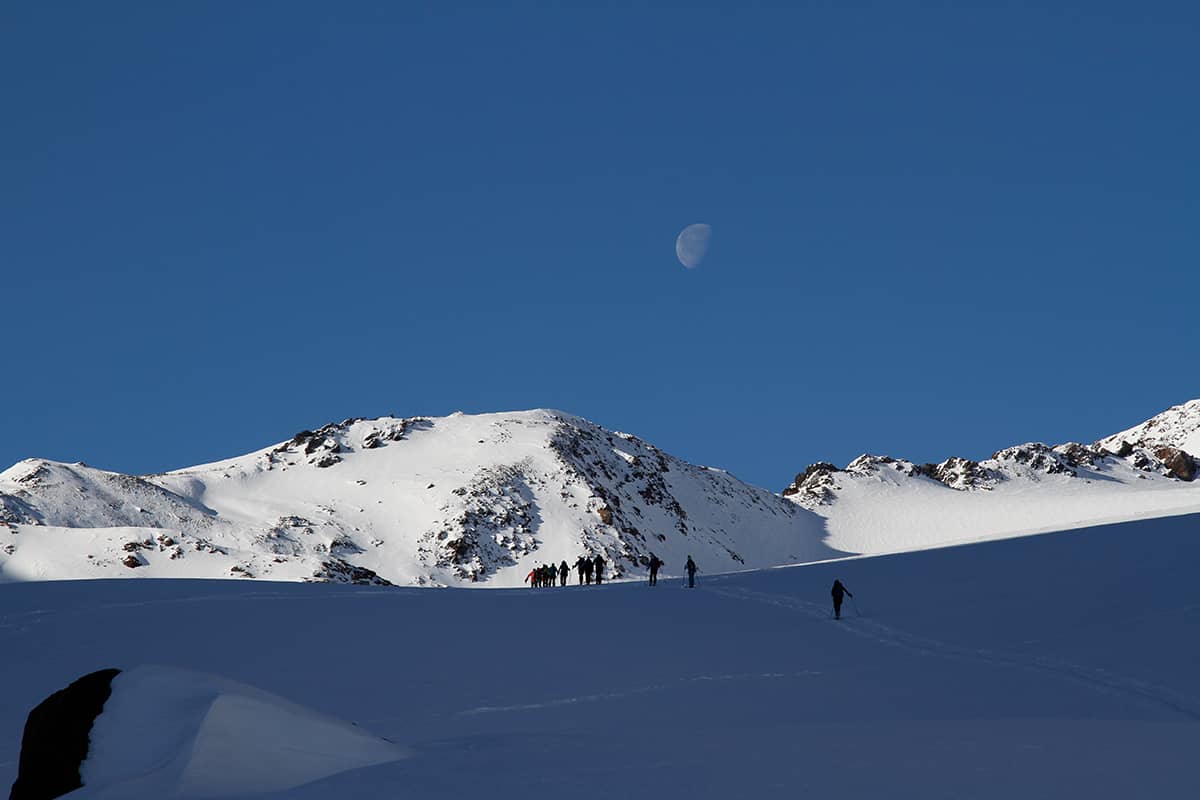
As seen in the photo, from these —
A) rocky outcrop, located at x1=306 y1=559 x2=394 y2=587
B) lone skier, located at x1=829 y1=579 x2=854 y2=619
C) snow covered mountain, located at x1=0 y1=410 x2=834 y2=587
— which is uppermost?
snow covered mountain, located at x1=0 y1=410 x2=834 y2=587

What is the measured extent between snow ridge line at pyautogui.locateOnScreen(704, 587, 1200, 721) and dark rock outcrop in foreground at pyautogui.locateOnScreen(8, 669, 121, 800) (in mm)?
15557

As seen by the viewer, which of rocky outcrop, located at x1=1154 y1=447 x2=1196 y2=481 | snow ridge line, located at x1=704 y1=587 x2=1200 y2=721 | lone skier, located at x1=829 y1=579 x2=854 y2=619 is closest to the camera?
snow ridge line, located at x1=704 y1=587 x2=1200 y2=721

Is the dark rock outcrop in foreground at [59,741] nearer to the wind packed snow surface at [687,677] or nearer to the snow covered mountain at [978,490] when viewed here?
the wind packed snow surface at [687,677]

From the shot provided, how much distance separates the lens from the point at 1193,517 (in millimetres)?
44531

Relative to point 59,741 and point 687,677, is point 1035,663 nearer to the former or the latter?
point 687,677

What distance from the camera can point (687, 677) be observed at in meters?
21.4

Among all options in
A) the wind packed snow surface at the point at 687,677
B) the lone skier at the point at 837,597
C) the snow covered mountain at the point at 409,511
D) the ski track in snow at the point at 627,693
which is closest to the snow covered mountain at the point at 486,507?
the snow covered mountain at the point at 409,511

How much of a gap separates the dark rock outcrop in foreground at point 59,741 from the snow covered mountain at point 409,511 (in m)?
56.5

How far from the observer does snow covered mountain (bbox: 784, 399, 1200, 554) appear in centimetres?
11981

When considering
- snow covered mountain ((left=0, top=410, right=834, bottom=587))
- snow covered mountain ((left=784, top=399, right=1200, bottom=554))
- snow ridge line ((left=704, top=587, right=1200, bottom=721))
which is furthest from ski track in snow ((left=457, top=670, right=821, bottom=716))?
snow covered mountain ((left=784, top=399, right=1200, bottom=554))

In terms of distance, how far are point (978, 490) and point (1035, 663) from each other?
126 meters

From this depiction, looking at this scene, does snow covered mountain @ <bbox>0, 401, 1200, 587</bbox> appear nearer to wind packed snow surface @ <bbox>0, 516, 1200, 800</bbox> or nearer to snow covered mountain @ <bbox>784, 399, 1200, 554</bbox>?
snow covered mountain @ <bbox>784, 399, 1200, 554</bbox>

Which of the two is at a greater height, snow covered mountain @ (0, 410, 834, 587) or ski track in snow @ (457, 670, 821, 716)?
snow covered mountain @ (0, 410, 834, 587)

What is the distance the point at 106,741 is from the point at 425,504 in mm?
90752
